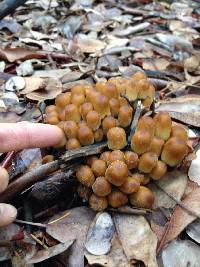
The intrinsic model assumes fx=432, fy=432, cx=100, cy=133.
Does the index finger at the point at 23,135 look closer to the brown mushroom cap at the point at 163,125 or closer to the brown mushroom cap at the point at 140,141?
the brown mushroom cap at the point at 140,141

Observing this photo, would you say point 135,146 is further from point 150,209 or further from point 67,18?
point 67,18

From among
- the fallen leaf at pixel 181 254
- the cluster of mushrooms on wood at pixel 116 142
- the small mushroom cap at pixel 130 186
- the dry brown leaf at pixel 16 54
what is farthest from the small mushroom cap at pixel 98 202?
the dry brown leaf at pixel 16 54

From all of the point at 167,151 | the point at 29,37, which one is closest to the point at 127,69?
the point at 29,37

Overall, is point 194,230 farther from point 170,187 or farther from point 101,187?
point 101,187

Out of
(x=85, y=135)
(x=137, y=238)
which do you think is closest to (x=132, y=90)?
(x=85, y=135)

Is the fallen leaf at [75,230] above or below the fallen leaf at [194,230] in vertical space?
below

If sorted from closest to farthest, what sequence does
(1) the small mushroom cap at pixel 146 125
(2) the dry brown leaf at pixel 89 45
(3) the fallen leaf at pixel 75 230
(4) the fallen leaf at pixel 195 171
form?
1. (3) the fallen leaf at pixel 75 230
2. (1) the small mushroom cap at pixel 146 125
3. (4) the fallen leaf at pixel 195 171
4. (2) the dry brown leaf at pixel 89 45

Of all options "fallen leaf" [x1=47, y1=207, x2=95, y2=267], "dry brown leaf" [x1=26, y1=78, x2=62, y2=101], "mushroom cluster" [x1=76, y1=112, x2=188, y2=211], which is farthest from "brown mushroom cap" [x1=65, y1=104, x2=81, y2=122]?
"dry brown leaf" [x1=26, y1=78, x2=62, y2=101]
